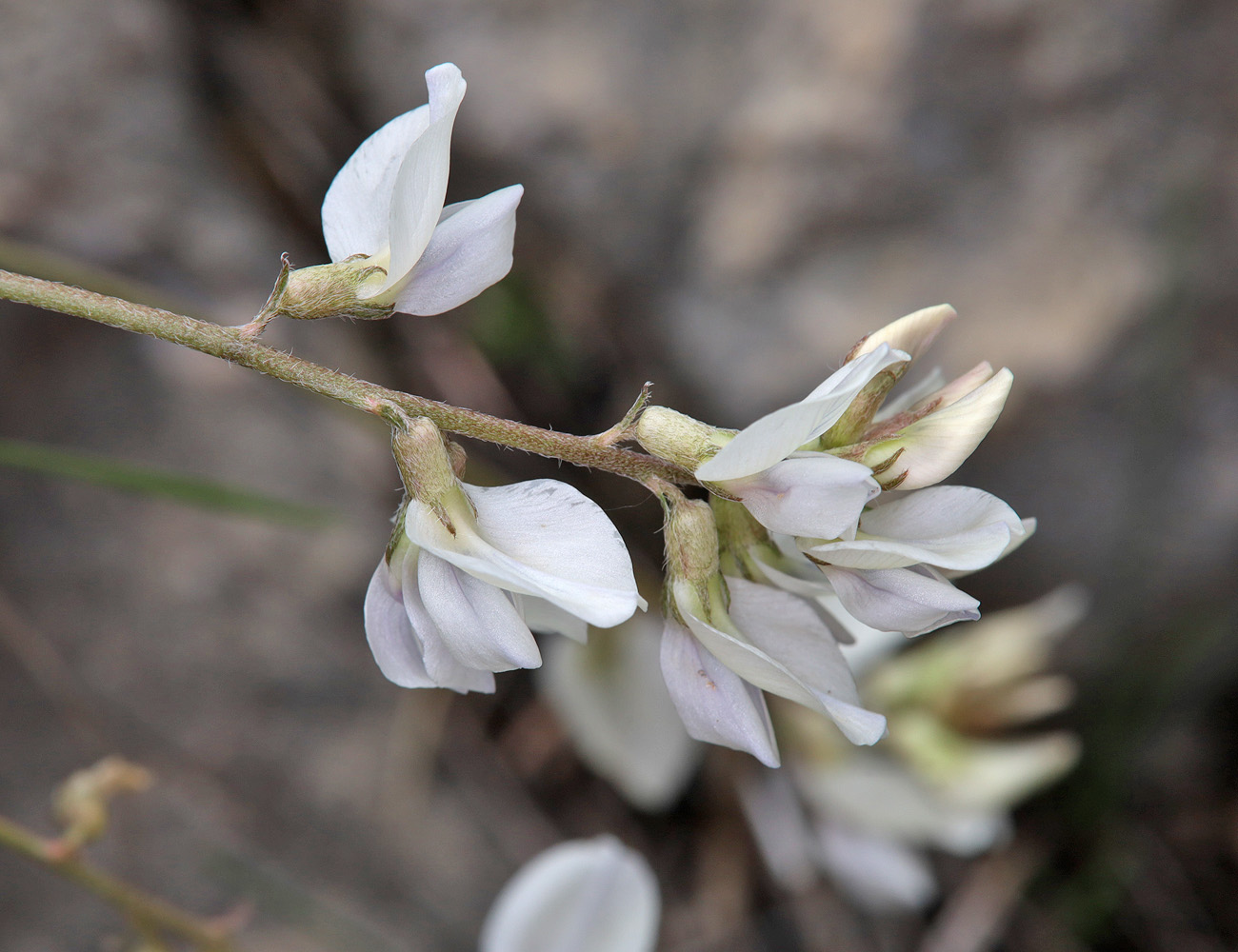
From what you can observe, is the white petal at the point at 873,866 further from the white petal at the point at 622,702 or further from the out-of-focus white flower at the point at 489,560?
the out-of-focus white flower at the point at 489,560

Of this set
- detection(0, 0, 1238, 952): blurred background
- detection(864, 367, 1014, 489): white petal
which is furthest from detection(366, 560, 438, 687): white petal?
detection(0, 0, 1238, 952): blurred background

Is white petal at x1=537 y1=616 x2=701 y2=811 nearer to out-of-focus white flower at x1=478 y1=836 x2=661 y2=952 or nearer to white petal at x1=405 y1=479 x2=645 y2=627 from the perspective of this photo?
out-of-focus white flower at x1=478 y1=836 x2=661 y2=952

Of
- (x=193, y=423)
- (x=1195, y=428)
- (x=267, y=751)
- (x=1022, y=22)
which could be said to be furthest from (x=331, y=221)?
(x=1195, y=428)

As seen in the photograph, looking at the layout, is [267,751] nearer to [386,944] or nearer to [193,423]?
[386,944]

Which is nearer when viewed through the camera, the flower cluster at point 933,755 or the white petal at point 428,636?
the white petal at point 428,636

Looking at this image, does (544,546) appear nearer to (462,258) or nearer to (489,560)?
(489,560)

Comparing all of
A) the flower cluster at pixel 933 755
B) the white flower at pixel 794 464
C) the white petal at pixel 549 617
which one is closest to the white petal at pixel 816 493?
the white flower at pixel 794 464
